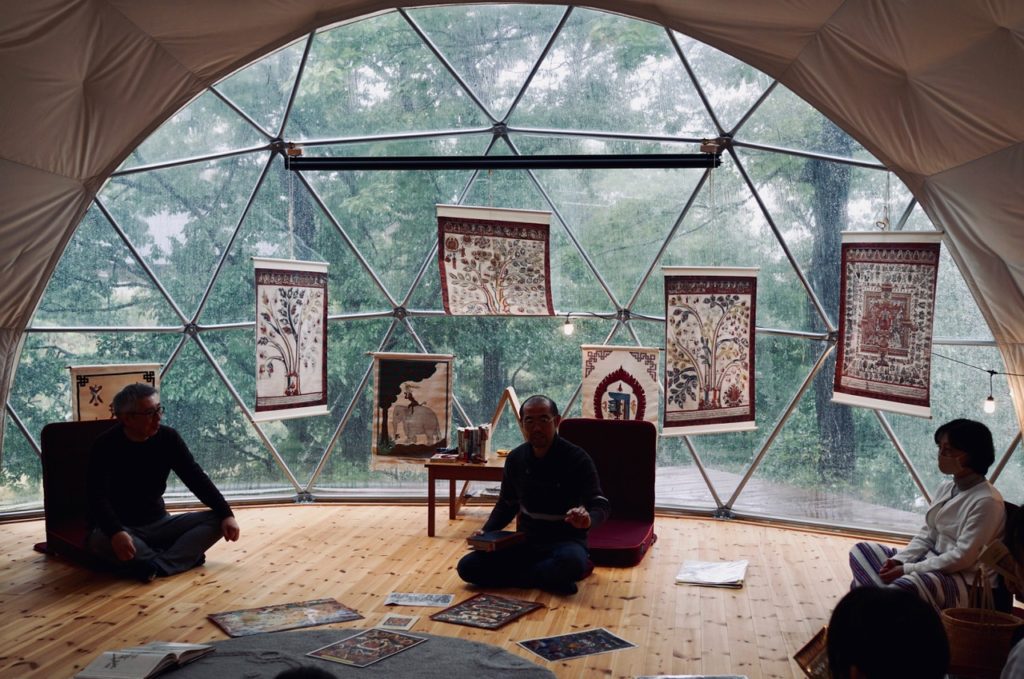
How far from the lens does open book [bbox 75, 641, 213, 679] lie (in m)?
4.64

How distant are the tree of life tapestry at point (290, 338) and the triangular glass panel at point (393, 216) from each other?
27.7 inches

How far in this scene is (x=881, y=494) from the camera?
29.1 ft

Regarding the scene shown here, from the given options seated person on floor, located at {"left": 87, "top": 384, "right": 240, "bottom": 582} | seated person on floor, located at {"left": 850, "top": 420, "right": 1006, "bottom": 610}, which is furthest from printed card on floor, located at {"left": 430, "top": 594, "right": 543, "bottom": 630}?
seated person on floor, located at {"left": 850, "top": 420, "right": 1006, "bottom": 610}

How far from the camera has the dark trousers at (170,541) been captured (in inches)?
272

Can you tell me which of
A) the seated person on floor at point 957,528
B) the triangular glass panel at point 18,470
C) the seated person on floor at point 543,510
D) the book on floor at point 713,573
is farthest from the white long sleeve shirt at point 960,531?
the triangular glass panel at point 18,470

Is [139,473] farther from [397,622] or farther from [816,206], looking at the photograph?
[816,206]

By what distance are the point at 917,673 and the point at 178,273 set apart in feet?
29.0

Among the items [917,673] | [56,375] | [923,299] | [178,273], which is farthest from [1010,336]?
[56,375]

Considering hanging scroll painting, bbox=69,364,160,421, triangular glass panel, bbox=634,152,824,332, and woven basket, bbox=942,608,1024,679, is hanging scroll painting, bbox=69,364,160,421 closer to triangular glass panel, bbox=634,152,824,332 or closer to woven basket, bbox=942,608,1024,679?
triangular glass panel, bbox=634,152,824,332

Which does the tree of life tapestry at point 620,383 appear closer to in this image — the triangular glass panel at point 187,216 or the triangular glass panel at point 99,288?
the triangular glass panel at point 187,216

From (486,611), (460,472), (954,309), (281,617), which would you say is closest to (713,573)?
(486,611)

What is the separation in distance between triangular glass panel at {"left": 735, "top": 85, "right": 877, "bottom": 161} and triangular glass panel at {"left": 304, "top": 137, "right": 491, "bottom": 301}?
117 inches

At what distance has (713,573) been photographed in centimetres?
709

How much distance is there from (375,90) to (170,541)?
4.79 meters
